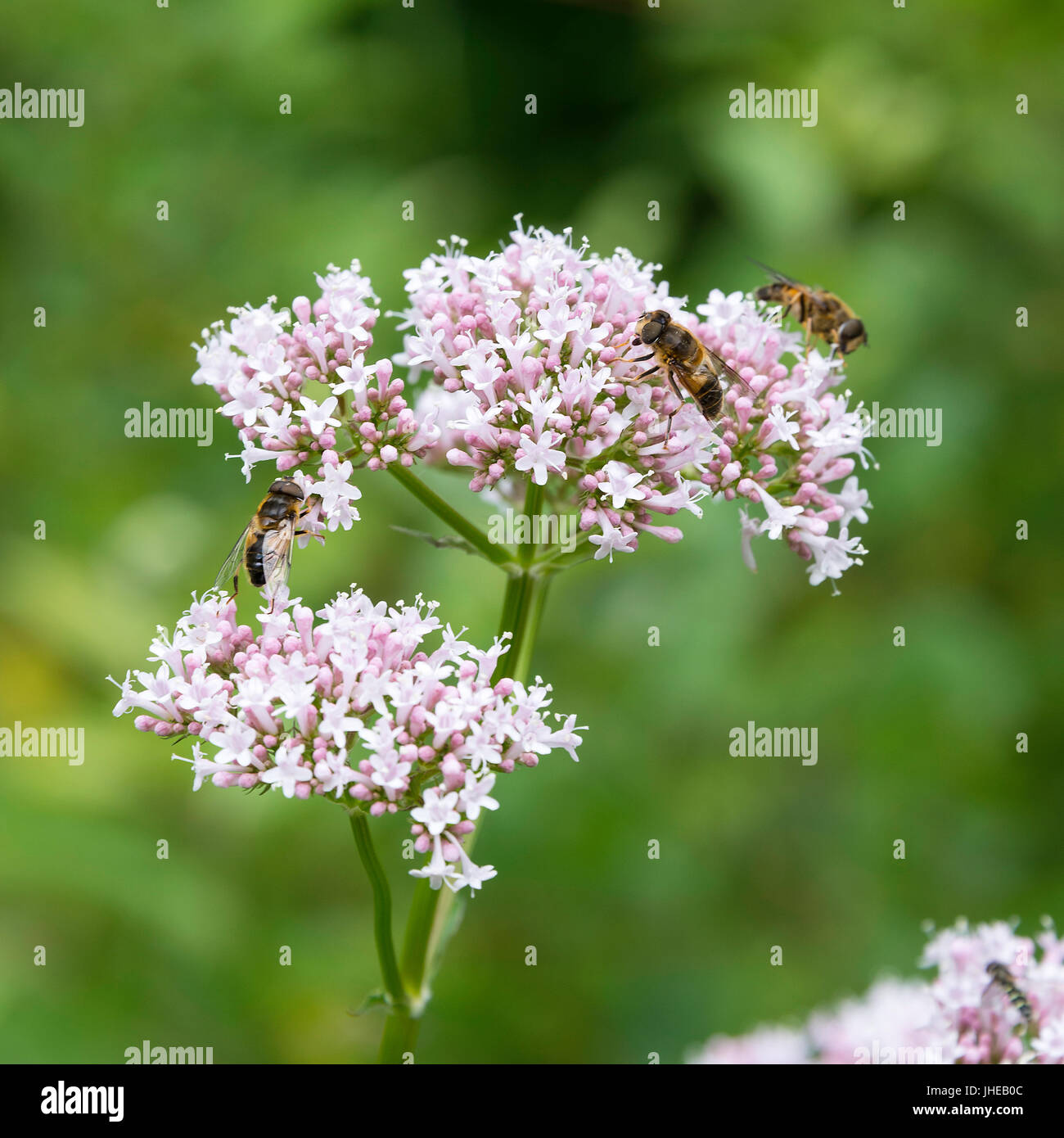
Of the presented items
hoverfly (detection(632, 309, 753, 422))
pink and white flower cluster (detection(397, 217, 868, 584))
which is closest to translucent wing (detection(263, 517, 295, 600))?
pink and white flower cluster (detection(397, 217, 868, 584))

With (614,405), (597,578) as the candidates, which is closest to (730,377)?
(614,405)

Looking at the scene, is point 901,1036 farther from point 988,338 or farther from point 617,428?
point 988,338

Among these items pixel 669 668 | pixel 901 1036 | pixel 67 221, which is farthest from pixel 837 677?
pixel 67 221


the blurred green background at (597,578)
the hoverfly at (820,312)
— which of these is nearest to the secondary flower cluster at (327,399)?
the hoverfly at (820,312)

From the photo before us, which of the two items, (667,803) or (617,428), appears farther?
(667,803)

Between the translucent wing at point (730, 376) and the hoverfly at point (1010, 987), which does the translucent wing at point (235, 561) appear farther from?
the hoverfly at point (1010, 987)

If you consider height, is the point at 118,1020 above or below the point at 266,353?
below
